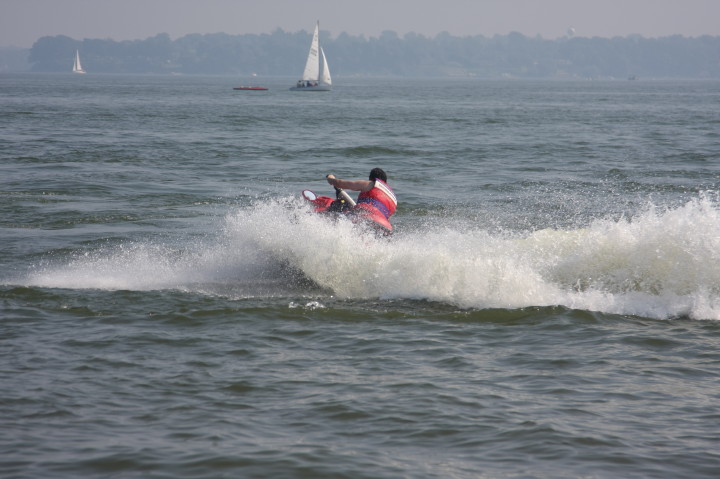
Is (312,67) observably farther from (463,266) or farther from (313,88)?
(463,266)

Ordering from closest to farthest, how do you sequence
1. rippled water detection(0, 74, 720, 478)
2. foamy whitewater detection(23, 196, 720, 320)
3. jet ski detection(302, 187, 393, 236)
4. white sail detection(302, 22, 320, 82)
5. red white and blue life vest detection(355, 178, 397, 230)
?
1. rippled water detection(0, 74, 720, 478)
2. foamy whitewater detection(23, 196, 720, 320)
3. jet ski detection(302, 187, 393, 236)
4. red white and blue life vest detection(355, 178, 397, 230)
5. white sail detection(302, 22, 320, 82)

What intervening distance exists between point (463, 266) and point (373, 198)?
210 cm

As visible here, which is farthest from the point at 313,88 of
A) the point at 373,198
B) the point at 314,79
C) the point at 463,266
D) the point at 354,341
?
the point at 354,341

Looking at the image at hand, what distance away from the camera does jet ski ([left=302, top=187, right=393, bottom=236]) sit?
39.5ft

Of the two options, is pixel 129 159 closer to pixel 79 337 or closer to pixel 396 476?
pixel 79 337

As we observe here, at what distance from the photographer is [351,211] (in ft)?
40.1

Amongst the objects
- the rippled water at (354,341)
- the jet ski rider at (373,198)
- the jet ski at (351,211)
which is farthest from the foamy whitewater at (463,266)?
the jet ski rider at (373,198)

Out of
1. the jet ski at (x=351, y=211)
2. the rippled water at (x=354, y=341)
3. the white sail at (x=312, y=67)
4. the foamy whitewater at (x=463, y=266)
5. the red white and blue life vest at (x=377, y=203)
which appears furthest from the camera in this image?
the white sail at (x=312, y=67)

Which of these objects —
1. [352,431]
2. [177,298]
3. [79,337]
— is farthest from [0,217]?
[352,431]

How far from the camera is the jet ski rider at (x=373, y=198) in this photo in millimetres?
12086

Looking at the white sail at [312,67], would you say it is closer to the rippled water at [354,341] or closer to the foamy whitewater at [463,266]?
the rippled water at [354,341]

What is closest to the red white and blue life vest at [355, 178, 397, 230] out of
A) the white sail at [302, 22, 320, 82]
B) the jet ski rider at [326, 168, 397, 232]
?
the jet ski rider at [326, 168, 397, 232]

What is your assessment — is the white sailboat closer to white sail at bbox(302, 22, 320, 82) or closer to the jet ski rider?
white sail at bbox(302, 22, 320, 82)

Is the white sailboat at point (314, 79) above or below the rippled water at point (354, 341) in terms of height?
above
